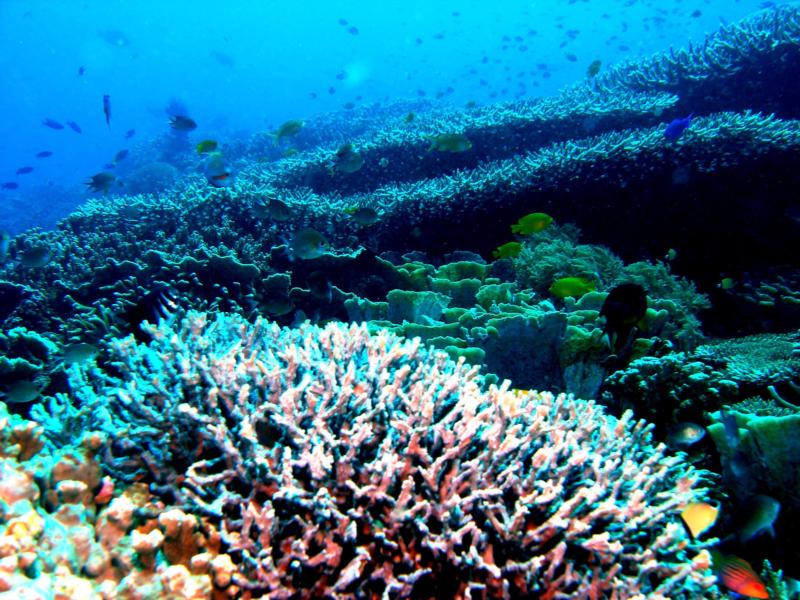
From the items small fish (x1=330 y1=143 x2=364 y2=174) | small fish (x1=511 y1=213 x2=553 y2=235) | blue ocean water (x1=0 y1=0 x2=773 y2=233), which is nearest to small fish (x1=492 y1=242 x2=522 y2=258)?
small fish (x1=511 y1=213 x2=553 y2=235)

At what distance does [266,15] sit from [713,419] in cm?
15033

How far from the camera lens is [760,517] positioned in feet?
6.97

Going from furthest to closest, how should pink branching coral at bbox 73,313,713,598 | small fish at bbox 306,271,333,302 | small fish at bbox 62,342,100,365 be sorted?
1. small fish at bbox 306,271,333,302
2. small fish at bbox 62,342,100,365
3. pink branching coral at bbox 73,313,713,598

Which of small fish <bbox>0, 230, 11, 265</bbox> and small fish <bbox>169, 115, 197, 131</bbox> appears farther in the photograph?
small fish <bbox>169, 115, 197, 131</bbox>

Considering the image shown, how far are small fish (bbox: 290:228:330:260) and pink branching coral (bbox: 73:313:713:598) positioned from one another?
2.66 metres

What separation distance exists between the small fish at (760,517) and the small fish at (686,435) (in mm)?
Result: 498

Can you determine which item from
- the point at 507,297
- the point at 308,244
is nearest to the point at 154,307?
the point at 308,244

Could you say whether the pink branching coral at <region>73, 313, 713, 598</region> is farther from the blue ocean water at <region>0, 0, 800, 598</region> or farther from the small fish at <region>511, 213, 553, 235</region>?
the small fish at <region>511, 213, 553, 235</region>

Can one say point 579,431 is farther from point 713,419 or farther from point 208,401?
point 208,401

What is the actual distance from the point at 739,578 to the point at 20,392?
5.05m

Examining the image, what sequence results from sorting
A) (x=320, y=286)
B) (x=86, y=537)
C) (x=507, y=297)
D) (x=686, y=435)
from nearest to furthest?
(x=86, y=537)
(x=686, y=435)
(x=507, y=297)
(x=320, y=286)

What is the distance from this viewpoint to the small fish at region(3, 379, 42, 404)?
3560mm

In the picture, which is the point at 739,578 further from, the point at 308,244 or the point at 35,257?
the point at 35,257

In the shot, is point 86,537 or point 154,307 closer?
point 86,537
